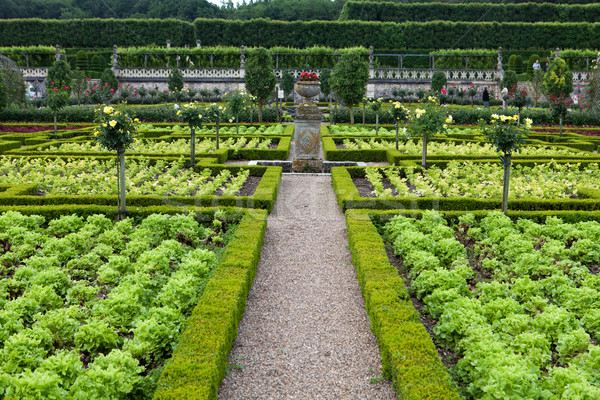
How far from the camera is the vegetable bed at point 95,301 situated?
3.77 metres

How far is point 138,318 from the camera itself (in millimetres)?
4750

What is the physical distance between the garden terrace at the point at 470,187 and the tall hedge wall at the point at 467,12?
3923 cm

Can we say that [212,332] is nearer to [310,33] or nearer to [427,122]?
[427,122]

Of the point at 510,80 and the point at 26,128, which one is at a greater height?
the point at 510,80

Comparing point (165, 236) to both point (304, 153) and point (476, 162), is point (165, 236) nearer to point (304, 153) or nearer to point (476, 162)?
point (304, 153)

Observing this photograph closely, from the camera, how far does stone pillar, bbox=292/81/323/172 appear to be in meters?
13.6

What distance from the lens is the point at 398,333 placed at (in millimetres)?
4719

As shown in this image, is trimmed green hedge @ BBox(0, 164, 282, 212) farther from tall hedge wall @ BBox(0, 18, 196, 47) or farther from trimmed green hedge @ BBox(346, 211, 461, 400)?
tall hedge wall @ BBox(0, 18, 196, 47)

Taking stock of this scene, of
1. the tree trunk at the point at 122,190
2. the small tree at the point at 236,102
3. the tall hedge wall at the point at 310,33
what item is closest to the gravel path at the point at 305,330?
the tree trunk at the point at 122,190

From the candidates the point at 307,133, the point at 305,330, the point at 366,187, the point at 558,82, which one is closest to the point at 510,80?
the point at 558,82

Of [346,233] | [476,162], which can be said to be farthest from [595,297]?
[476,162]

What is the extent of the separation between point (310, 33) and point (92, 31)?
2007 cm

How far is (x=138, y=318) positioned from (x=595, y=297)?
468 centimetres

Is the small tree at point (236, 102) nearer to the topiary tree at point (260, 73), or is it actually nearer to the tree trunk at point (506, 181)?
the topiary tree at point (260, 73)
